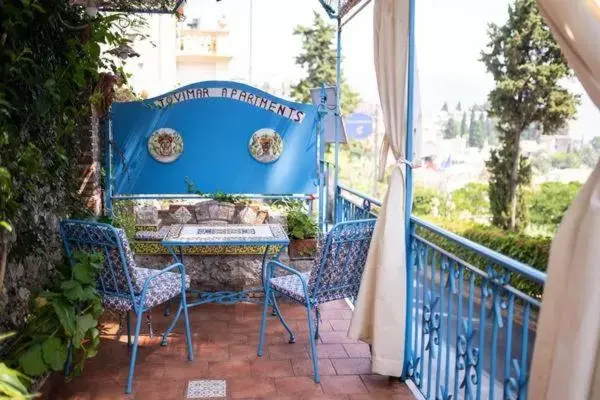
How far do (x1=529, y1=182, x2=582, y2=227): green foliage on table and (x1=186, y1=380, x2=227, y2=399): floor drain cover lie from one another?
10.7m

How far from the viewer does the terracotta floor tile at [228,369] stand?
319cm

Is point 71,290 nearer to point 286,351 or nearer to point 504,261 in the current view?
point 286,351

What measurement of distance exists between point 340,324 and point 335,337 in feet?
0.96

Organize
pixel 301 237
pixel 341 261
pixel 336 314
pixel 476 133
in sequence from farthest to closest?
pixel 476 133
pixel 301 237
pixel 336 314
pixel 341 261

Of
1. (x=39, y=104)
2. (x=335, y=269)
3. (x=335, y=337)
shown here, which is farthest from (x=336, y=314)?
(x=39, y=104)

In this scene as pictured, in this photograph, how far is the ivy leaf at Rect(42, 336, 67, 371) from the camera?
2.34 metres

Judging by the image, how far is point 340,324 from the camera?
163 inches

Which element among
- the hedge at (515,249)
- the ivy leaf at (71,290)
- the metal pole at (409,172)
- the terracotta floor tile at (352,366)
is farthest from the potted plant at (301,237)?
the hedge at (515,249)

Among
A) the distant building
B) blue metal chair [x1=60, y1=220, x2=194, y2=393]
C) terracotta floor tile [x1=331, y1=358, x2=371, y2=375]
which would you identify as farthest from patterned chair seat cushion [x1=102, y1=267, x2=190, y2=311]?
the distant building

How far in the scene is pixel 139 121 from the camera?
16.1 ft

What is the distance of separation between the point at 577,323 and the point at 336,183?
370 centimetres

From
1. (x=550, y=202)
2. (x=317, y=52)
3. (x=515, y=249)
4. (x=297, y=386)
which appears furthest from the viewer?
(x=317, y=52)

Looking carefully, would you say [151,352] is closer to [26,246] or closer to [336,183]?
[26,246]

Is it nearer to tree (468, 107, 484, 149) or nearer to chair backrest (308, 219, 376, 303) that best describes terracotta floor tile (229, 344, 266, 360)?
chair backrest (308, 219, 376, 303)
